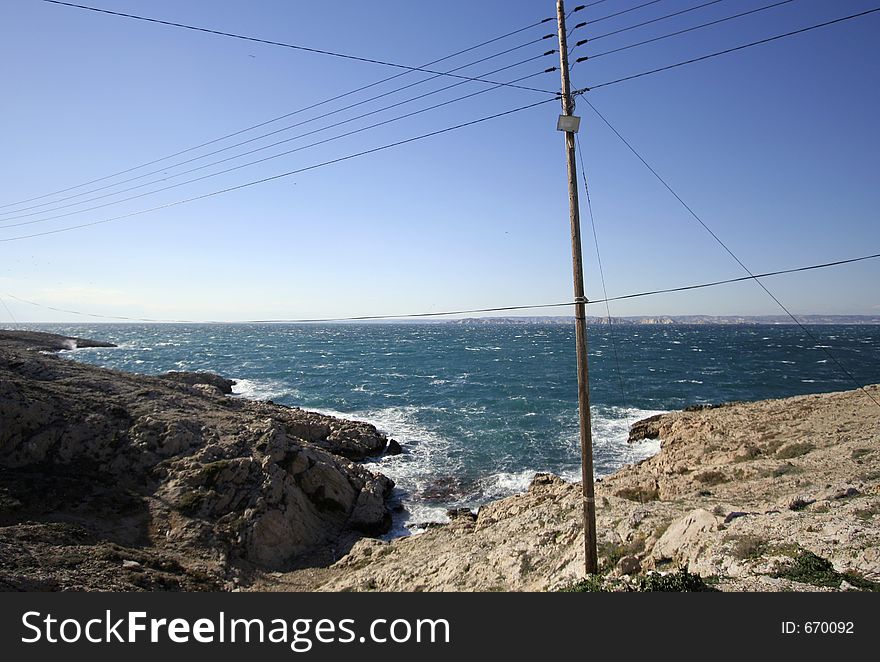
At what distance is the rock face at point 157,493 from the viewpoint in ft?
42.3

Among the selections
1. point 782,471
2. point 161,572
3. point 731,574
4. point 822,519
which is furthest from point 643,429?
point 161,572

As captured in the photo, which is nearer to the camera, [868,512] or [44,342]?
[868,512]

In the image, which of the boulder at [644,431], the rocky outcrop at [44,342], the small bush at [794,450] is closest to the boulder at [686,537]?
the small bush at [794,450]

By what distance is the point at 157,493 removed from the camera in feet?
56.7

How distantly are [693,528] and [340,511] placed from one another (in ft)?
49.3

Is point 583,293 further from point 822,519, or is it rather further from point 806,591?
point 822,519

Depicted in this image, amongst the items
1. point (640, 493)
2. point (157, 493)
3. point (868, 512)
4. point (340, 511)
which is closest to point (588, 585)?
point (868, 512)

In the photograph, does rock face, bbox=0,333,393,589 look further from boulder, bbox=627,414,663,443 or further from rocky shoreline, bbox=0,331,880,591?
boulder, bbox=627,414,663,443

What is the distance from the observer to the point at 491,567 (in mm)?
11617

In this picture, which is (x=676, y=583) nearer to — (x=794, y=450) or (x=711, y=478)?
(x=711, y=478)

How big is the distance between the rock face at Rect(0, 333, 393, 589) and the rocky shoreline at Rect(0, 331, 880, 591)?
7 centimetres

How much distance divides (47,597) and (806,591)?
13.8 meters

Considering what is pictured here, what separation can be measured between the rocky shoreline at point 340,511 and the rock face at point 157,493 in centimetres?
7

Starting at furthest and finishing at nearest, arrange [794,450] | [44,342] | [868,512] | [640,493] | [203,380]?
[44,342], [203,380], [794,450], [640,493], [868,512]
